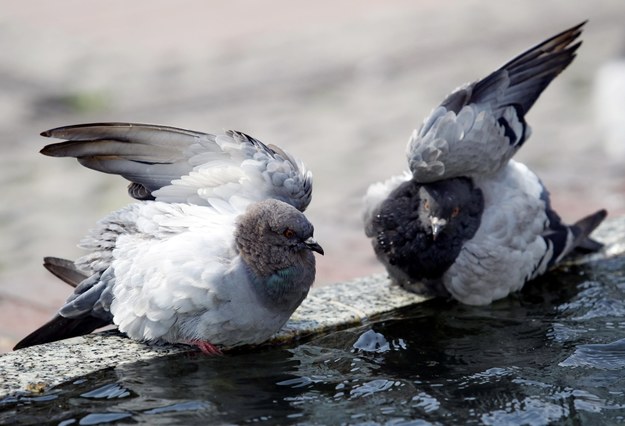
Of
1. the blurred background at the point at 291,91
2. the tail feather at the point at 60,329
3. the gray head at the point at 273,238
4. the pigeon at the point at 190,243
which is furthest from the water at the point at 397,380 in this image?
the blurred background at the point at 291,91

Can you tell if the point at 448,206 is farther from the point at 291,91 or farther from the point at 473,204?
the point at 291,91

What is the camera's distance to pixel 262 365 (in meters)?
4.05

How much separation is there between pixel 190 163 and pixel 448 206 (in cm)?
136

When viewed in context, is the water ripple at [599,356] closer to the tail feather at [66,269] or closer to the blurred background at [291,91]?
the tail feather at [66,269]

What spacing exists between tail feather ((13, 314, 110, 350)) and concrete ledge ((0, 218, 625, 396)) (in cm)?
19

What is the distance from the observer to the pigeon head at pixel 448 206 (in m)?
4.96

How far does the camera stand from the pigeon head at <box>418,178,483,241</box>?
16.3ft

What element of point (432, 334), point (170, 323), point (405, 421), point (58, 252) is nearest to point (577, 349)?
point (432, 334)

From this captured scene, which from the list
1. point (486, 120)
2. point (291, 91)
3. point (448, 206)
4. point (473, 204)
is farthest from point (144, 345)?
point (291, 91)

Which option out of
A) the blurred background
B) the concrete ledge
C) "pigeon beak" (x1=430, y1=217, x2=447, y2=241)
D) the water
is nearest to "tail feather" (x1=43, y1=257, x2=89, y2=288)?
the concrete ledge

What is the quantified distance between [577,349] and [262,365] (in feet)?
4.35

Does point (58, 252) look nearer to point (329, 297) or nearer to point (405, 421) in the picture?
point (329, 297)

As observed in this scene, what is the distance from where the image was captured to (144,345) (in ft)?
13.8

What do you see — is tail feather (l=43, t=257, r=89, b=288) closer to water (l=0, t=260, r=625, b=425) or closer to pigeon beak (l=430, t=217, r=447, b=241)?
water (l=0, t=260, r=625, b=425)
